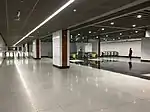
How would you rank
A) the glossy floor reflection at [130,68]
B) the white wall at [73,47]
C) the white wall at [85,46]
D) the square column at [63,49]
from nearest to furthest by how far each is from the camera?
the glossy floor reflection at [130,68]
the square column at [63,49]
the white wall at [85,46]
the white wall at [73,47]

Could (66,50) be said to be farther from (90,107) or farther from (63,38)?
(90,107)

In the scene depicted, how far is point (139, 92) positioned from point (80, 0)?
3933mm

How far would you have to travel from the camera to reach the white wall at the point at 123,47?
31.7 m

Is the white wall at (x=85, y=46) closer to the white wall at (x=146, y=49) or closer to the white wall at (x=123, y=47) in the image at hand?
the white wall at (x=123, y=47)

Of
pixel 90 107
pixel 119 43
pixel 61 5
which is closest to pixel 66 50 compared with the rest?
pixel 61 5

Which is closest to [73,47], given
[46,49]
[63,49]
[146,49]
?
[46,49]

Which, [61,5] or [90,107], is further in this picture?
[61,5]

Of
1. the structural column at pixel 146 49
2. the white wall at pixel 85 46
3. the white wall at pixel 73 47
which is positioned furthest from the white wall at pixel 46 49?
the structural column at pixel 146 49

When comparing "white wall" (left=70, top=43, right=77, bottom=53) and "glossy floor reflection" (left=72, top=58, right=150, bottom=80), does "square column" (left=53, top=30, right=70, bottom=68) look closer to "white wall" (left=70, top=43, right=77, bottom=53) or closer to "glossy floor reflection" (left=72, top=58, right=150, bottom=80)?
"glossy floor reflection" (left=72, top=58, right=150, bottom=80)

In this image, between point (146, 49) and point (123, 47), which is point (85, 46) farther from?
point (146, 49)

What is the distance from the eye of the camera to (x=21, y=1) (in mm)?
6277

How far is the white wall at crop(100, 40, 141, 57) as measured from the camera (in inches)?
1248

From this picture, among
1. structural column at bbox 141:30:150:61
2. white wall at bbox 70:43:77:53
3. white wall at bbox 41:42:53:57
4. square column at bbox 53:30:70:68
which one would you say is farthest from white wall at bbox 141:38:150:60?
white wall at bbox 70:43:77:53

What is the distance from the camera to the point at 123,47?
3531cm
